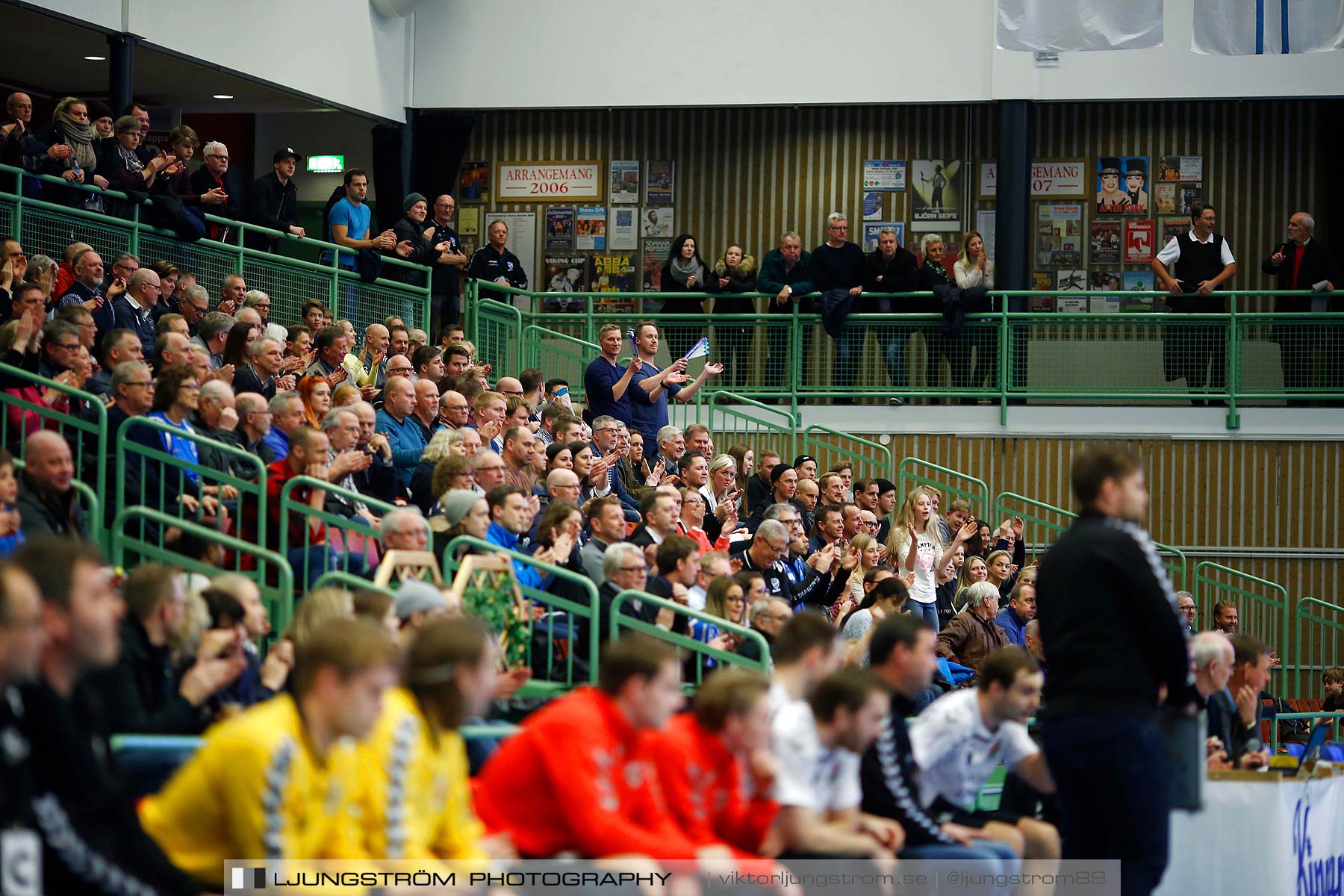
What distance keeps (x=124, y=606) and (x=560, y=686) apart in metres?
2.45

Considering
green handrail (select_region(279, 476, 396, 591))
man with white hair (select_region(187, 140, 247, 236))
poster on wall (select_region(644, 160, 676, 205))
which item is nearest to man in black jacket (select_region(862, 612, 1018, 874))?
green handrail (select_region(279, 476, 396, 591))

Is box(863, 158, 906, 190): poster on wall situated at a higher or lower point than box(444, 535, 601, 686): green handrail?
higher

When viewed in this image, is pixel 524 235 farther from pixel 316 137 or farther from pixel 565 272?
pixel 316 137

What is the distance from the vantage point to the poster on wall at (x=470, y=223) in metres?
18.1

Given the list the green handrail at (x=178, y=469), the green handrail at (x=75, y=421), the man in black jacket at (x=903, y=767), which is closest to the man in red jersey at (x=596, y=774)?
the man in black jacket at (x=903, y=767)

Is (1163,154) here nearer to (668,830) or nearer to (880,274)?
(880,274)

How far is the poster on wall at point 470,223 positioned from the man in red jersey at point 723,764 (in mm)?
13615

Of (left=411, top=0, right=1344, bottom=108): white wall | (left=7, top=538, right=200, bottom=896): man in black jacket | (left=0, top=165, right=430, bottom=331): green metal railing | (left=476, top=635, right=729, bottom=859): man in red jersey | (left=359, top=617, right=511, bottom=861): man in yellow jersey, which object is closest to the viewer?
(left=7, top=538, right=200, bottom=896): man in black jacket

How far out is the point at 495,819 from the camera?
4.58 meters

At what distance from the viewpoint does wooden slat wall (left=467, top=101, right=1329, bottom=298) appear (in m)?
17.1

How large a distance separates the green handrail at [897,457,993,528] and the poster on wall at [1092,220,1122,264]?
3.37 metres

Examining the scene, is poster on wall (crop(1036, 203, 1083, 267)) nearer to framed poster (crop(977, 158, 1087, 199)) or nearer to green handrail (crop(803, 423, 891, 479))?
framed poster (crop(977, 158, 1087, 199))

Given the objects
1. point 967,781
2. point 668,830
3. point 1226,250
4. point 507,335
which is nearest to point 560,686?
point 967,781

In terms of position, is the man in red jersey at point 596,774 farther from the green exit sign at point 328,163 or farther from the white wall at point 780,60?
the green exit sign at point 328,163
